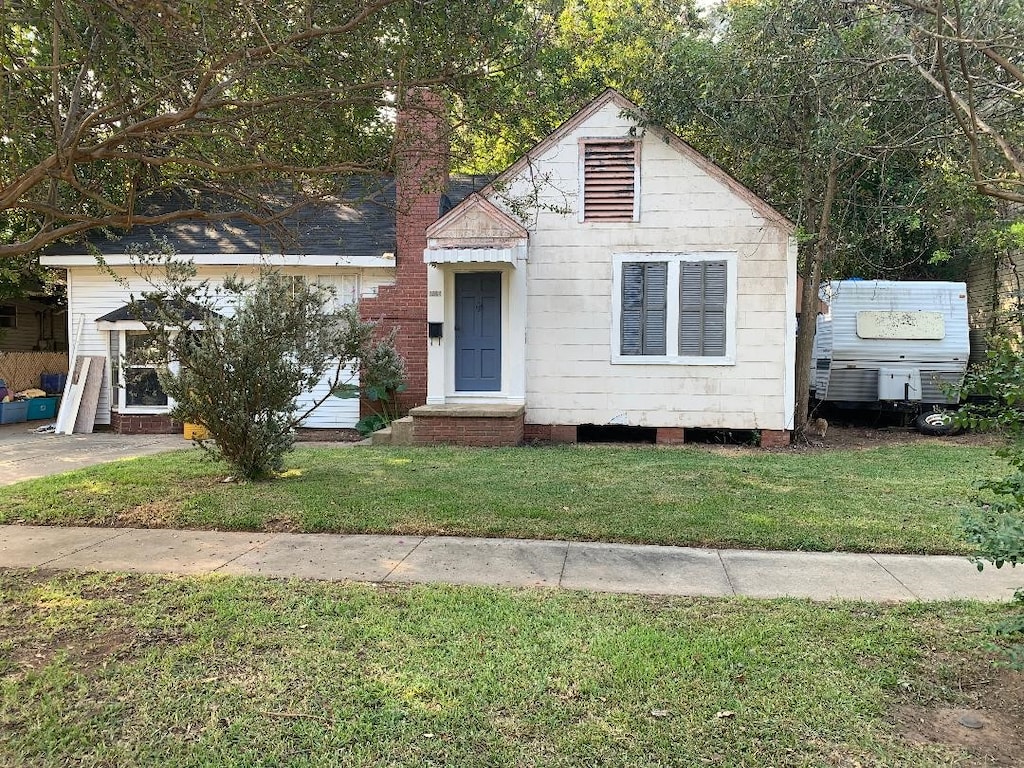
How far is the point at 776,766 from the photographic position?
256cm

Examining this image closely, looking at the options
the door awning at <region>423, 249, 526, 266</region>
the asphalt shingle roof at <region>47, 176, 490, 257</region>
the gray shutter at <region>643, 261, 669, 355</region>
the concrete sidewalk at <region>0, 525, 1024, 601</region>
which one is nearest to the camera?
the concrete sidewalk at <region>0, 525, 1024, 601</region>

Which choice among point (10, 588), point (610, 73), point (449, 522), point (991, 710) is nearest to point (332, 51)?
point (449, 522)

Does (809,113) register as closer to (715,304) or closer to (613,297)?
(715,304)

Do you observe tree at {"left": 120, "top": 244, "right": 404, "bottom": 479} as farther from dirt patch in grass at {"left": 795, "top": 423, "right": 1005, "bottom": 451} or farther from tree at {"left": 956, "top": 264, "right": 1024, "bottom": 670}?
dirt patch in grass at {"left": 795, "top": 423, "right": 1005, "bottom": 451}

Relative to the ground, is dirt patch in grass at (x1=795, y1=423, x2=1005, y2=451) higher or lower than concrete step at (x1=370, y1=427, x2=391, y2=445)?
lower

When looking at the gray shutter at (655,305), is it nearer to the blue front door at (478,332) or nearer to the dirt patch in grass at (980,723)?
the blue front door at (478,332)

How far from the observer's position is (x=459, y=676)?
127 inches

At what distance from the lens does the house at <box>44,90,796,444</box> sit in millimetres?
10719

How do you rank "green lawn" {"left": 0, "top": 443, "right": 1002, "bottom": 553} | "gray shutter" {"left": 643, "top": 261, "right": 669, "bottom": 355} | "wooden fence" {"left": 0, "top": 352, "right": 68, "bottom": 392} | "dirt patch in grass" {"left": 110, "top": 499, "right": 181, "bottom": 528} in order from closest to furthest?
"green lawn" {"left": 0, "top": 443, "right": 1002, "bottom": 553}, "dirt patch in grass" {"left": 110, "top": 499, "right": 181, "bottom": 528}, "gray shutter" {"left": 643, "top": 261, "right": 669, "bottom": 355}, "wooden fence" {"left": 0, "top": 352, "right": 68, "bottom": 392}

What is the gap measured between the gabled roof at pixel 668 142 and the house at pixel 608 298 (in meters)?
0.02

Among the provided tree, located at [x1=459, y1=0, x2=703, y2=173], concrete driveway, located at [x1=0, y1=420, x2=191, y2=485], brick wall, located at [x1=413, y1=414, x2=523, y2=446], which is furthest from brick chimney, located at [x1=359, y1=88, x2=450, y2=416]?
concrete driveway, located at [x1=0, y1=420, x2=191, y2=485]

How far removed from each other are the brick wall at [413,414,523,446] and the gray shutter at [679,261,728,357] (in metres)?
3.22

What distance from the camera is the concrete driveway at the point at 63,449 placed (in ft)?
29.9

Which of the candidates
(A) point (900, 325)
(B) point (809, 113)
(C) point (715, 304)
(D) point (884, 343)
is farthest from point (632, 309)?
(A) point (900, 325)
